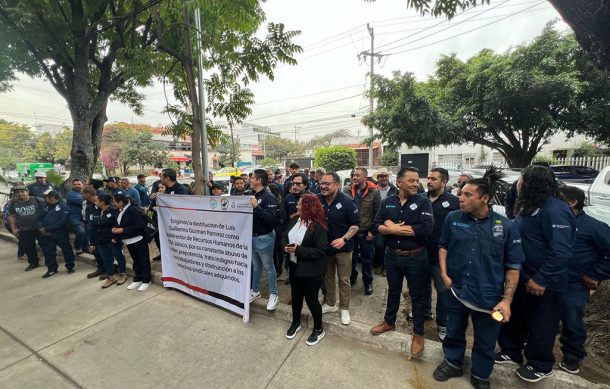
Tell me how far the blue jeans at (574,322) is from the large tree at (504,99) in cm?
1135

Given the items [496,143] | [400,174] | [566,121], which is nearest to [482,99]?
[566,121]

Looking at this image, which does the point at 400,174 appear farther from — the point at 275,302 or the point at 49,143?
the point at 49,143

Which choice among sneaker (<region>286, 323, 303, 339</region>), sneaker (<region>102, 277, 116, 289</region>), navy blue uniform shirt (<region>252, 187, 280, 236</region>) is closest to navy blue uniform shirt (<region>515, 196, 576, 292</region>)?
sneaker (<region>286, 323, 303, 339</region>)

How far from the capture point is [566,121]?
12328 millimetres

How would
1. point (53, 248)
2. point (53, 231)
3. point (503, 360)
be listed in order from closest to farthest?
point (503, 360)
point (53, 231)
point (53, 248)

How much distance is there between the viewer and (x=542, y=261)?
7.04ft

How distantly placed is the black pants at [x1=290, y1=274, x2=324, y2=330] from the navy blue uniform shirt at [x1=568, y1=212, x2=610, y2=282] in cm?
227

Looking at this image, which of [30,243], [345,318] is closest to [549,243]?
[345,318]

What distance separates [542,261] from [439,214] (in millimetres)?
1017

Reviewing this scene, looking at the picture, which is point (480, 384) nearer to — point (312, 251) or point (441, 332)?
point (441, 332)

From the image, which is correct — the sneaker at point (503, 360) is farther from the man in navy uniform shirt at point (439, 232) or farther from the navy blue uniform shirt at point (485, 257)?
the navy blue uniform shirt at point (485, 257)

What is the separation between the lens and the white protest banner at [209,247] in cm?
341

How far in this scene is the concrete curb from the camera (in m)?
2.18

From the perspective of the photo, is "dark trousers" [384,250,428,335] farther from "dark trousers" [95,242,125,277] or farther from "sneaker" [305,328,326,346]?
"dark trousers" [95,242,125,277]
